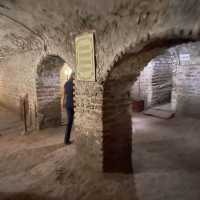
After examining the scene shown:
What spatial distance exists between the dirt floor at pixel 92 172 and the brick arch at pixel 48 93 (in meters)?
0.59

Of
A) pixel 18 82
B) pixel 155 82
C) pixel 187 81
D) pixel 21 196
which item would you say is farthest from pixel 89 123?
pixel 155 82

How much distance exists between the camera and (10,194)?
2809 millimetres

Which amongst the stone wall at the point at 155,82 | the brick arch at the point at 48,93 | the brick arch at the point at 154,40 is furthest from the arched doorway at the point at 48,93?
the stone wall at the point at 155,82

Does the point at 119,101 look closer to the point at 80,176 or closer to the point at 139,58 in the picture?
the point at 139,58

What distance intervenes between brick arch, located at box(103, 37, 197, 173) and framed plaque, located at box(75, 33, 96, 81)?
33cm

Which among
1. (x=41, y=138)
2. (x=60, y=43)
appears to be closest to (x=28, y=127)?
(x=41, y=138)

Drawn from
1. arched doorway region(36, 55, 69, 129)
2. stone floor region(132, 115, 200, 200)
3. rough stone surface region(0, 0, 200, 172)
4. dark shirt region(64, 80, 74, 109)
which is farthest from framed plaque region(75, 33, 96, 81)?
arched doorway region(36, 55, 69, 129)

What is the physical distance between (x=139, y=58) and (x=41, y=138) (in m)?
3.22

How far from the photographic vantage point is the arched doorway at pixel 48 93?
5156 mm

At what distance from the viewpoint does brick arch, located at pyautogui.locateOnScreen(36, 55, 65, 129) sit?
515 cm

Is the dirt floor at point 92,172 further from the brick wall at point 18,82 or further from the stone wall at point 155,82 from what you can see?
the stone wall at point 155,82

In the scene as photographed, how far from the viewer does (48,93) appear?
542 cm

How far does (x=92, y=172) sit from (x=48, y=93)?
9.25ft

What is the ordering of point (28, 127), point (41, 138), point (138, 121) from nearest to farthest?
1. point (41, 138)
2. point (28, 127)
3. point (138, 121)
